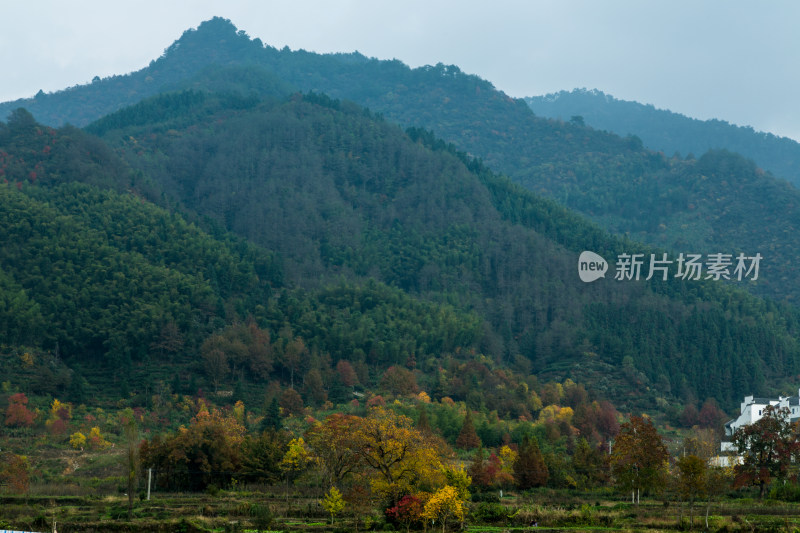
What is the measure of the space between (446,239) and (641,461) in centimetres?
10069

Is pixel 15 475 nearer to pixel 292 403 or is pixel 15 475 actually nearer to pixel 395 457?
pixel 395 457

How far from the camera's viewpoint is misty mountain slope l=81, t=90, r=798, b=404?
12238 centimetres

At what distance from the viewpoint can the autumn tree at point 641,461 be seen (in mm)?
51719

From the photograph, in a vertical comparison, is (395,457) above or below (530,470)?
above

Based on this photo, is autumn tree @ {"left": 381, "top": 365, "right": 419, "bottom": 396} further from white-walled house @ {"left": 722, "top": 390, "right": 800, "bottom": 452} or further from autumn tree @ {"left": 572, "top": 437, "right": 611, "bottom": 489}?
autumn tree @ {"left": 572, "top": 437, "right": 611, "bottom": 489}

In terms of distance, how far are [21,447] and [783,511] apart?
174 ft

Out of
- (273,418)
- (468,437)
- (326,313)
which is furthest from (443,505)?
(326,313)

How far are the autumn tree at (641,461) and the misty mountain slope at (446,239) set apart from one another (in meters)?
62.7

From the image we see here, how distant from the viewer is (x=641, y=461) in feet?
172

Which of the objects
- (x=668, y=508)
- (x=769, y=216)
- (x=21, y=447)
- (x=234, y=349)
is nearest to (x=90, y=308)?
(x=234, y=349)

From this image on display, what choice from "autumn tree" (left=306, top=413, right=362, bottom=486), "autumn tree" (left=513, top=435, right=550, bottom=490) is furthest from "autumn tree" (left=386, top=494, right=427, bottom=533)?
"autumn tree" (left=513, top=435, right=550, bottom=490)

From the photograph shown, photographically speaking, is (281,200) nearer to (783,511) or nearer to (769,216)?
(769,216)

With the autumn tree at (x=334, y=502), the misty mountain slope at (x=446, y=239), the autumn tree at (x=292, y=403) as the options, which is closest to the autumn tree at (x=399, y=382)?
the autumn tree at (x=292, y=403)

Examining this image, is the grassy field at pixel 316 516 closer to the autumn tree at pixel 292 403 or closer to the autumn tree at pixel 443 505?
the autumn tree at pixel 443 505
